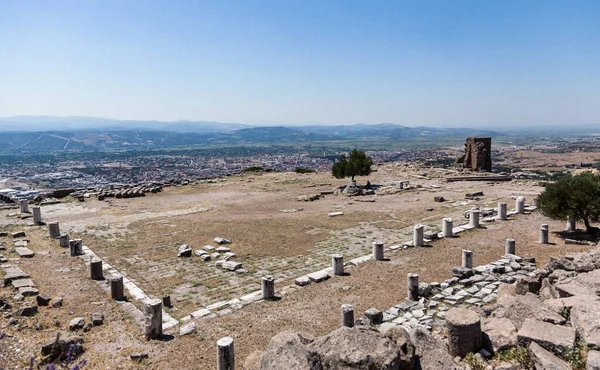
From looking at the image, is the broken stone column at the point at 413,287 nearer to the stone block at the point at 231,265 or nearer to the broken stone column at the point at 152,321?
the stone block at the point at 231,265

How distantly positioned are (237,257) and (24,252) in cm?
901

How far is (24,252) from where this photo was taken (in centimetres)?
1620

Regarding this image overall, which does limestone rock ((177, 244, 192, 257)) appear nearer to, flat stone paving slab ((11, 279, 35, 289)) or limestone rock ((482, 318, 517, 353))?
flat stone paving slab ((11, 279, 35, 289))

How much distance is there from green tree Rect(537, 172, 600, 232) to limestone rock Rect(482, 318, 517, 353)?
490 inches

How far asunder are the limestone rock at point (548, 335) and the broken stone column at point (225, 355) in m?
5.42

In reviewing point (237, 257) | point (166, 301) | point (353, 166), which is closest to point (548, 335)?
point (166, 301)

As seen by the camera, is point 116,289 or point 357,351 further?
point 116,289

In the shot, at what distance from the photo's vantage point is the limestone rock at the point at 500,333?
6941mm

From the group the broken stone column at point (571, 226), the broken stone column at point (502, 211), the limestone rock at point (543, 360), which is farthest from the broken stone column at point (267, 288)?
the broken stone column at point (571, 226)

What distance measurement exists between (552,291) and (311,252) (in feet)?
30.7

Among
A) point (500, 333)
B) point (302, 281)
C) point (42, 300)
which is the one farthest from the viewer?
point (302, 281)

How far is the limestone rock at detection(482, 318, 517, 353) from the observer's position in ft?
22.8

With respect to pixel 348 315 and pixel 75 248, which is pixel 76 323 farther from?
pixel 75 248

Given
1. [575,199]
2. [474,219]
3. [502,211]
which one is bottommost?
[474,219]
